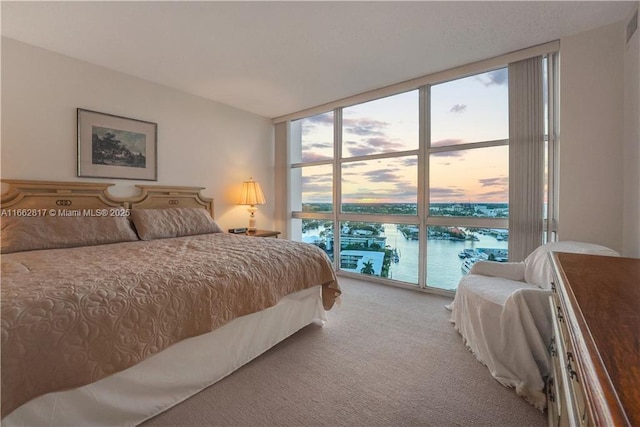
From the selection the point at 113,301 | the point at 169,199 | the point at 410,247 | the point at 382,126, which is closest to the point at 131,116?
the point at 169,199

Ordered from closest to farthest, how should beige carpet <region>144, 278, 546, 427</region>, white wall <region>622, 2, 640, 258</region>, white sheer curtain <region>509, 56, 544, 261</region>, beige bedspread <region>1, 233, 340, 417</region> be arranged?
1. beige bedspread <region>1, 233, 340, 417</region>
2. beige carpet <region>144, 278, 546, 427</region>
3. white wall <region>622, 2, 640, 258</region>
4. white sheer curtain <region>509, 56, 544, 261</region>

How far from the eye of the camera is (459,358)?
1967mm

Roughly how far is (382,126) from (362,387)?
3.09 metres

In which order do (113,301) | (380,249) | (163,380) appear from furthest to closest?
(380,249), (163,380), (113,301)

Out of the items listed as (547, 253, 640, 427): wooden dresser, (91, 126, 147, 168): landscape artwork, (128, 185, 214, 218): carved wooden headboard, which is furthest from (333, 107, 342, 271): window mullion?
(547, 253, 640, 427): wooden dresser

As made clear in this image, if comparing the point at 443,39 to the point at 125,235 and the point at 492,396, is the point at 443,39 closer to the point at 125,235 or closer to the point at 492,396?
the point at 492,396

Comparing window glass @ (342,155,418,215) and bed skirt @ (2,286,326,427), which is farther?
window glass @ (342,155,418,215)

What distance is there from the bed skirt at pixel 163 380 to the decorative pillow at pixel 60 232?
1.62 m

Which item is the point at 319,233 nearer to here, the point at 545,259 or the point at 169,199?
the point at 169,199

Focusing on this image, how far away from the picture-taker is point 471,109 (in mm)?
3094

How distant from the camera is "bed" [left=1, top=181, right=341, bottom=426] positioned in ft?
3.49

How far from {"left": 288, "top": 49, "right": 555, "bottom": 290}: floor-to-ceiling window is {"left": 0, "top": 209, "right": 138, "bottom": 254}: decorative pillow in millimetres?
2573

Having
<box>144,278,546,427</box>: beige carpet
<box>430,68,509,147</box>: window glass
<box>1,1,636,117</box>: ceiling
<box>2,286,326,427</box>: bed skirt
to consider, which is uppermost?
<box>1,1,636,117</box>: ceiling

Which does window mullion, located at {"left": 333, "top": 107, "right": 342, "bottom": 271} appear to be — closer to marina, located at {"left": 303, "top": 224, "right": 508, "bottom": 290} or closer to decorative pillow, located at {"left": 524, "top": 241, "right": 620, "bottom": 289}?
marina, located at {"left": 303, "top": 224, "right": 508, "bottom": 290}
